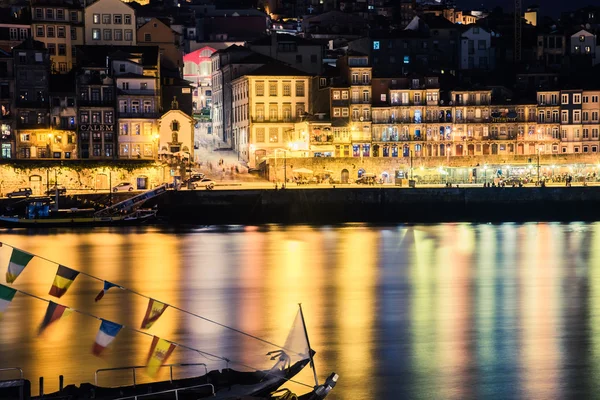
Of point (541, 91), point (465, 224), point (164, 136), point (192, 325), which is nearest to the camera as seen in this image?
point (192, 325)

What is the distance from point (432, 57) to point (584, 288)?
5650 centimetres

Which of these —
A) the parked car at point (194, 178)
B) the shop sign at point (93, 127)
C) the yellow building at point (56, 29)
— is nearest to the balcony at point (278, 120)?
the parked car at point (194, 178)

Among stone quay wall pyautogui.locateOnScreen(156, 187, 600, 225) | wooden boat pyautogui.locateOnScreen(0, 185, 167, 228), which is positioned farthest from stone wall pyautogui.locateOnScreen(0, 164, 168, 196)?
stone quay wall pyautogui.locateOnScreen(156, 187, 600, 225)

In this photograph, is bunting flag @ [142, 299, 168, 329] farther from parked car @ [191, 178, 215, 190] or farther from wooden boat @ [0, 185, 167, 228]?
Result: parked car @ [191, 178, 215, 190]

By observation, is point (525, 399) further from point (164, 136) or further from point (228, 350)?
point (164, 136)

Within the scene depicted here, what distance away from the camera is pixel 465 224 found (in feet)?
239

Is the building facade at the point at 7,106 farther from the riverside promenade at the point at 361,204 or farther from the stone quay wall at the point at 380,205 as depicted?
the stone quay wall at the point at 380,205

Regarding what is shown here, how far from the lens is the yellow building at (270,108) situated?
8575cm

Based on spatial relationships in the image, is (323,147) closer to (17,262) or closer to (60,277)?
(60,277)

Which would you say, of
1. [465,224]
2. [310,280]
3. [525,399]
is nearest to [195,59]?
[465,224]

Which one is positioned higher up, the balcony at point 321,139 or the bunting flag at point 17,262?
the balcony at point 321,139

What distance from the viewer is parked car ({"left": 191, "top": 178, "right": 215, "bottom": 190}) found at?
73.4m

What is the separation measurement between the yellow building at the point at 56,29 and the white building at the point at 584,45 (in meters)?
42.4

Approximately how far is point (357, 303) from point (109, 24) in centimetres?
5223
